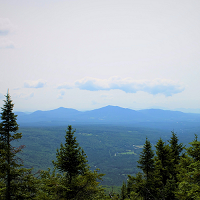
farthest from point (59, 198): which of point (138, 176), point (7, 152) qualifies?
point (138, 176)

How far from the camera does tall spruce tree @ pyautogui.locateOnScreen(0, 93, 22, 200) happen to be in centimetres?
998

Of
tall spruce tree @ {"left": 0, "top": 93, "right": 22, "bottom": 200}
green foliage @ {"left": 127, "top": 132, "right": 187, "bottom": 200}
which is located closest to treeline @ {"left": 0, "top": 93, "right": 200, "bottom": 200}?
tall spruce tree @ {"left": 0, "top": 93, "right": 22, "bottom": 200}

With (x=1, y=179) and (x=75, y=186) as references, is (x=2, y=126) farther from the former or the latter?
(x=75, y=186)

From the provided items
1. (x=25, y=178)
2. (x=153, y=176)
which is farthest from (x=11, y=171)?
(x=153, y=176)

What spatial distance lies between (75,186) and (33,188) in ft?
9.70

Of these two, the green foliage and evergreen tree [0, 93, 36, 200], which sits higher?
evergreen tree [0, 93, 36, 200]

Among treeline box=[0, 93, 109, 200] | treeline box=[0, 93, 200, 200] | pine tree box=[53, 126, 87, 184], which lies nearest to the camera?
treeline box=[0, 93, 200, 200]

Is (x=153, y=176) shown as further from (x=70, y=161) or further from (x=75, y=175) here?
(x=70, y=161)

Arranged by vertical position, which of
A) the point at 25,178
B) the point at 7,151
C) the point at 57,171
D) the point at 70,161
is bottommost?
the point at 25,178

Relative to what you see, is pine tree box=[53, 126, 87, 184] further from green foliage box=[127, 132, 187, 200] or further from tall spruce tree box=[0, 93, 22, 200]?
green foliage box=[127, 132, 187, 200]

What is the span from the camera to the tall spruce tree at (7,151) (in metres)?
9.98

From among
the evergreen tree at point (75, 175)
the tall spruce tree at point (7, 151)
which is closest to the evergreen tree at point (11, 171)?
the tall spruce tree at point (7, 151)

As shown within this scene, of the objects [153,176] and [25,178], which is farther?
[153,176]

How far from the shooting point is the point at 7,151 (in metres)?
10.3
